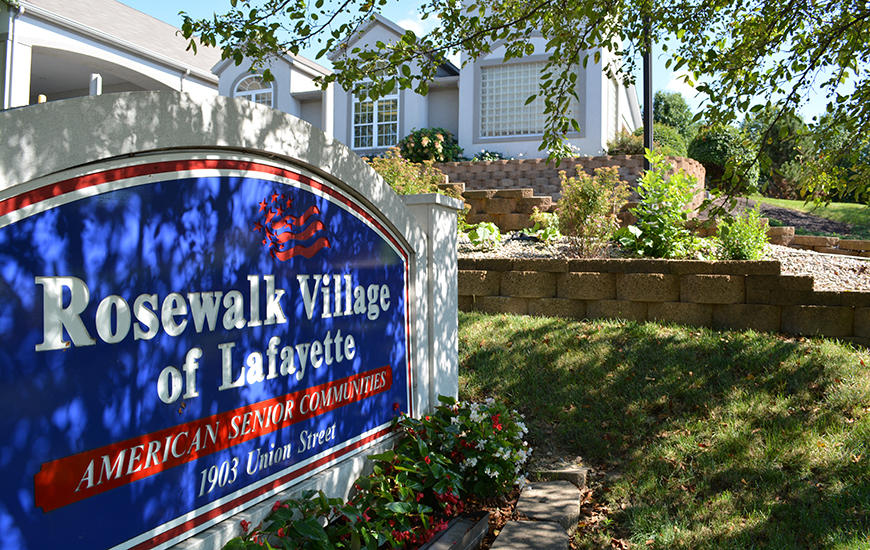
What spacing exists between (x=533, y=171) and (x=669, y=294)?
674 centimetres

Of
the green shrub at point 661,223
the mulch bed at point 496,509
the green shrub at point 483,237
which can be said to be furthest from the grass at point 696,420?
the green shrub at point 483,237

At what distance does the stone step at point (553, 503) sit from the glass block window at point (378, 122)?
49.6 ft

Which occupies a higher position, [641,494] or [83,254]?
[83,254]

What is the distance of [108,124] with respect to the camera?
2.13 meters

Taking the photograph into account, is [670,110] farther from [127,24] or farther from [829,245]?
[127,24]

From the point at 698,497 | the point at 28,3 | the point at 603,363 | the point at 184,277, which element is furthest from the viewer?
the point at 28,3

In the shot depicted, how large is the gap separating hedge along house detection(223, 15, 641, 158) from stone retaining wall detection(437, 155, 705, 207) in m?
2.69

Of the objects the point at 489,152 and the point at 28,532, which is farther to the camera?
the point at 489,152

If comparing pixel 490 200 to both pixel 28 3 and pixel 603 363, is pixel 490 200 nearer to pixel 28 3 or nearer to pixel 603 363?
pixel 603 363

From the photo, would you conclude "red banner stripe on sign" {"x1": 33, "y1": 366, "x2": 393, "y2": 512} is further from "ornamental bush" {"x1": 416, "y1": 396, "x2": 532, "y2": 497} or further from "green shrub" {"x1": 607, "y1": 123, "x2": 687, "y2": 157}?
"green shrub" {"x1": 607, "y1": 123, "x2": 687, "y2": 157}

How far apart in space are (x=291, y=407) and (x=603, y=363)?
11.4 ft

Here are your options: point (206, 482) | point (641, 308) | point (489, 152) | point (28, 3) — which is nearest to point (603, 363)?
point (641, 308)

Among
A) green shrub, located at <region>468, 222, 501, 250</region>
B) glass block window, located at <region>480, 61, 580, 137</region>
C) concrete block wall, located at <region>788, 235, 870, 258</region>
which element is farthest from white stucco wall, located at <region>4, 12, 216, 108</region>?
concrete block wall, located at <region>788, 235, 870, 258</region>

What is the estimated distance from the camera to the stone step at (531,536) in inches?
128
